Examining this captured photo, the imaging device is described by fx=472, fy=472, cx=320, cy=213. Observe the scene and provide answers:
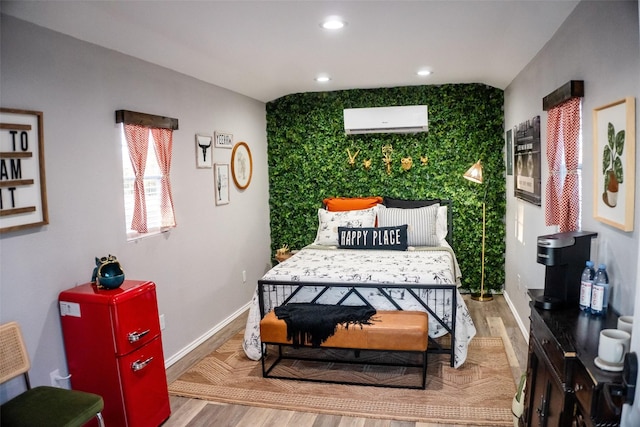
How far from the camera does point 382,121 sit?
5309mm

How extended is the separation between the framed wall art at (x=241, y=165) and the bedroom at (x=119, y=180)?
0.92 feet

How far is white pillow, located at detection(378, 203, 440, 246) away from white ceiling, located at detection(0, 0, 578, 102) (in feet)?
4.56

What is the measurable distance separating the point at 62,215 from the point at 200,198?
5.13 ft

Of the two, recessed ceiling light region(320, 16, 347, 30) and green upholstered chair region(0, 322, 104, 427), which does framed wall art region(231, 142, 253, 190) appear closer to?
recessed ceiling light region(320, 16, 347, 30)

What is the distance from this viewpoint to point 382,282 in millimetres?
3506

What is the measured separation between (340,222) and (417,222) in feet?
2.59

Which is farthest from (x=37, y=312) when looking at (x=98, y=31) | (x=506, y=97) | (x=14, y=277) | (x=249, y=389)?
(x=506, y=97)

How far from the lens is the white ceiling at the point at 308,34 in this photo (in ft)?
8.71

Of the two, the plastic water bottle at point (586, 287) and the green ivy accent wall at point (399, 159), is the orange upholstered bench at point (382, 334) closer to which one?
the plastic water bottle at point (586, 287)

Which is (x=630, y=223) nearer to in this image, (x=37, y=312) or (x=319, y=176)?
(x=37, y=312)

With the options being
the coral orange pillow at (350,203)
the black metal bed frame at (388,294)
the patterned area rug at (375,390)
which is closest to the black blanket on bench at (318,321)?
the black metal bed frame at (388,294)

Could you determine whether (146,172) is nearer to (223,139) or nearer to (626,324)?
(223,139)

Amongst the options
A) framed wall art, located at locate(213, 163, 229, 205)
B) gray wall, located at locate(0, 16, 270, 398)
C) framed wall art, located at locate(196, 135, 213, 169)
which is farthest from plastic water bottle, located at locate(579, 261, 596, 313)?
framed wall art, located at locate(213, 163, 229, 205)

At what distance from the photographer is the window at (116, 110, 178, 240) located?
3.28 metres
